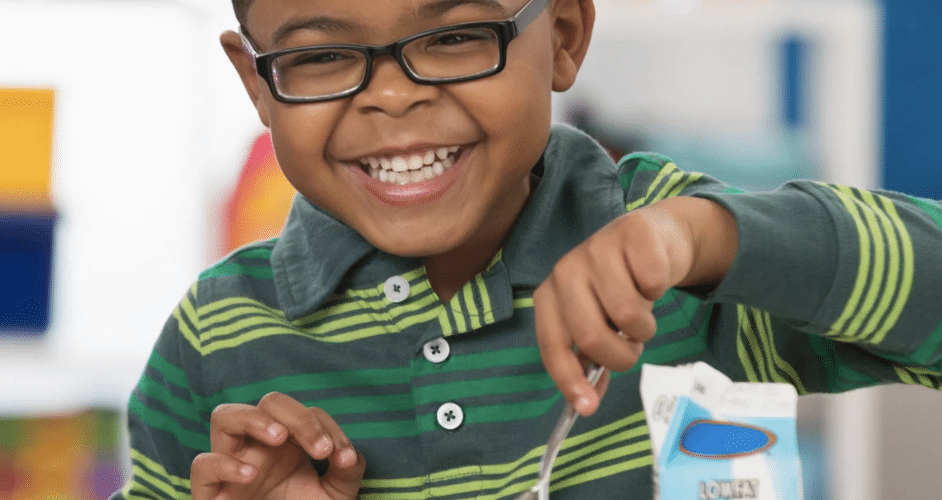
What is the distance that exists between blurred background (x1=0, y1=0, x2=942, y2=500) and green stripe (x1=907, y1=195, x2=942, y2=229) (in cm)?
93

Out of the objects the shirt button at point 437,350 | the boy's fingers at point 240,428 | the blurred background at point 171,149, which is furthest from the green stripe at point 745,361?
the blurred background at point 171,149

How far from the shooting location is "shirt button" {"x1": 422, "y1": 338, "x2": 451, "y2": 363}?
2.66 ft

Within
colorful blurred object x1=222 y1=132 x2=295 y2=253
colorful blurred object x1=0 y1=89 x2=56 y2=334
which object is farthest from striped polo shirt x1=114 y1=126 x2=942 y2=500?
colorful blurred object x1=0 y1=89 x2=56 y2=334

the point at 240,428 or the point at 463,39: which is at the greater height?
the point at 463,39

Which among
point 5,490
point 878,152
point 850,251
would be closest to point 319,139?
point 850,251

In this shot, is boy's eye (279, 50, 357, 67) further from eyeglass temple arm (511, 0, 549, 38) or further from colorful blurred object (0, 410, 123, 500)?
colorful blurred object (0, 410, 123, 500)

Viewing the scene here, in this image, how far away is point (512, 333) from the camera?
827mm

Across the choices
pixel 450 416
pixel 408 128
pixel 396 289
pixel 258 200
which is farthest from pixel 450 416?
pixel 258 200

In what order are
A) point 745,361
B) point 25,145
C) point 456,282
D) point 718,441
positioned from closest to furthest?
point 718,441, point 745,361, point 456,282, point 25,145

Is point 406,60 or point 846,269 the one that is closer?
point 846,269

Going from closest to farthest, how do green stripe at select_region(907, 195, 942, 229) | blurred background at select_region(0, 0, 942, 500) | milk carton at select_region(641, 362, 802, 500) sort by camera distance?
milk carton at select_region(641, 362, 802, 500)
green stripe at select_region(907, 195, 942, 229)
blurred background at select_region(0, 0, 942, 500)

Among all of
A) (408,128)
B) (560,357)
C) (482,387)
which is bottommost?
(482,387)

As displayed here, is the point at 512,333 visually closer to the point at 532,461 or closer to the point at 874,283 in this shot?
the point at 532,461

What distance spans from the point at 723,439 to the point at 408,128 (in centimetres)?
34
